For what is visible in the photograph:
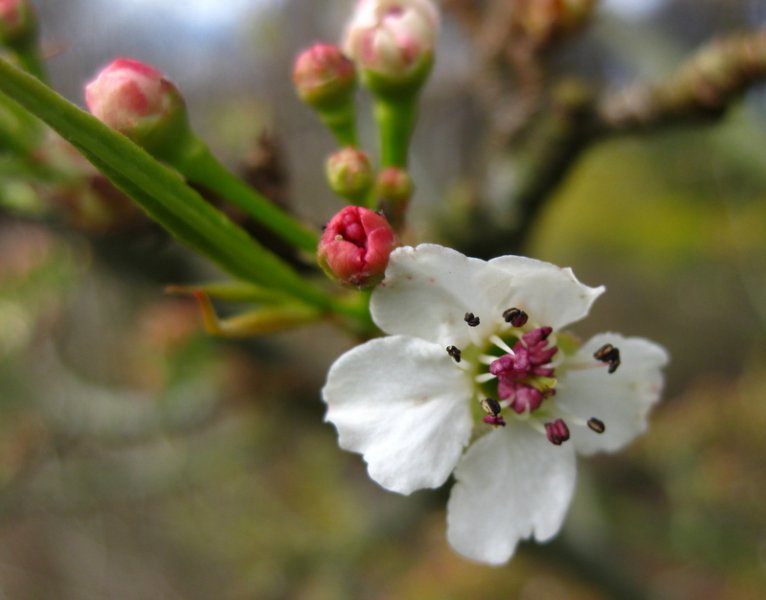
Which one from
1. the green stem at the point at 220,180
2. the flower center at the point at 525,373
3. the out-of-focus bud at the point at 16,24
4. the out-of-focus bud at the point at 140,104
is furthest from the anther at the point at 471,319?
the out-of-focus bud at the point at 16,24

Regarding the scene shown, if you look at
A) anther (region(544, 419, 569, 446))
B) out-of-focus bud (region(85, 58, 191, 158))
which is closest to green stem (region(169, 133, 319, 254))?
out-of-focus bud (region(85, 58, 191, 158))

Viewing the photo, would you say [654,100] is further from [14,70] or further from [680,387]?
[680,387]

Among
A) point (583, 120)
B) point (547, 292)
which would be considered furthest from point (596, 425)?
point (583, 120)

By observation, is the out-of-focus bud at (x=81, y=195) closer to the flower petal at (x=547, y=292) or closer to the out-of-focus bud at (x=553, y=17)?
the flower petal at (x=547, y=292)

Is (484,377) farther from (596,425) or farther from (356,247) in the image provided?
(356,247)

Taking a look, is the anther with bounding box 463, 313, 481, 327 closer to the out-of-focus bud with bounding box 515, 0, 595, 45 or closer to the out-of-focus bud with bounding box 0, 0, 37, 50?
the out-of-focus bud with bounding box 0, 0, 37, 50

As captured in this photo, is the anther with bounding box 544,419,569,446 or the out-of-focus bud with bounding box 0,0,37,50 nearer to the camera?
the anther with bounding box 544,419,569,446
